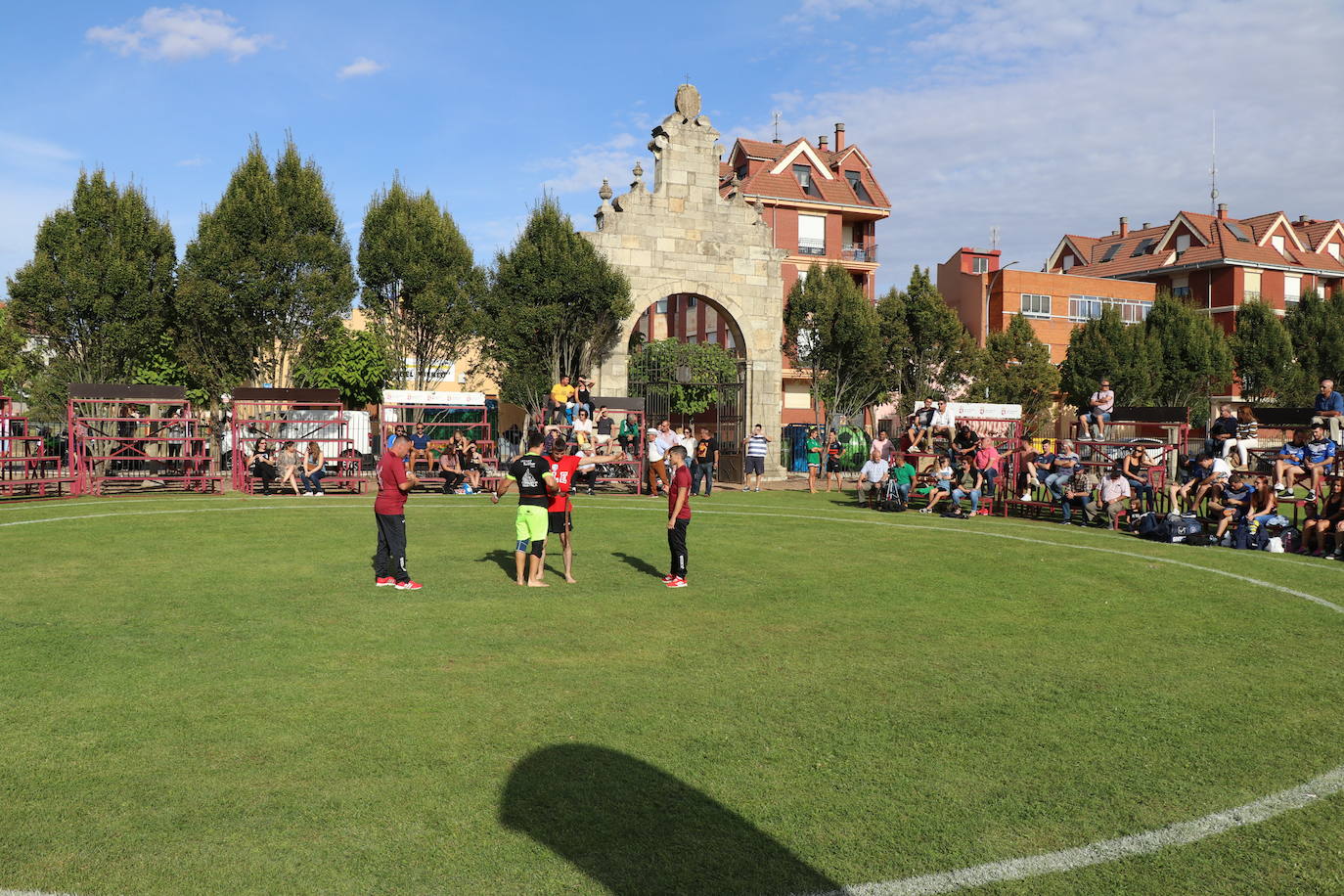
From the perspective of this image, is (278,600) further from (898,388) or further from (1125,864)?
(898,388)

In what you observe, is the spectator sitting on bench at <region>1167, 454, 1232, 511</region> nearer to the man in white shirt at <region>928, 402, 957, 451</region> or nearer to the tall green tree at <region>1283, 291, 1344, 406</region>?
the man in white shirt at <region>928, 402, 957, 451</region>

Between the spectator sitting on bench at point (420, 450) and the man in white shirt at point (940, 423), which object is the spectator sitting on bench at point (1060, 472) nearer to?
the man in white shirt at point (940, 423)

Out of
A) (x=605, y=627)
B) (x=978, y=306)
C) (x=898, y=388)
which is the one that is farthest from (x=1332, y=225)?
(x=605, y=627)

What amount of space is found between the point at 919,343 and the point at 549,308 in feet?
64.4

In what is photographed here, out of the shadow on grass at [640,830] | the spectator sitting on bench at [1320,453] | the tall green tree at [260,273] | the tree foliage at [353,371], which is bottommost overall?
the shadow on grass at [640,830]

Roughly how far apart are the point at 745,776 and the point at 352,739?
2357 millimetres

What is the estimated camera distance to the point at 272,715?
6.46 meters

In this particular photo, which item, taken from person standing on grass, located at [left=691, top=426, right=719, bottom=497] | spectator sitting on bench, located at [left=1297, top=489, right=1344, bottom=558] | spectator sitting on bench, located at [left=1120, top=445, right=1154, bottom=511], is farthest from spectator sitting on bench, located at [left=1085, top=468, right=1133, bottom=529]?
person standing on grass, located at [left=691, top=426, right=719, bottom=497]

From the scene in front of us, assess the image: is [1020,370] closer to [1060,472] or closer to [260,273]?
[1060,472]

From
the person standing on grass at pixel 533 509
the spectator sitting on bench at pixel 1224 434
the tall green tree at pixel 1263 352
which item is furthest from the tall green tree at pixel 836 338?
the person standing on grass at pixel 533 509

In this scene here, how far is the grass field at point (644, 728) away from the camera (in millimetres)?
4523

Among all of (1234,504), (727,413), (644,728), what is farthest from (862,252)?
(644,728)

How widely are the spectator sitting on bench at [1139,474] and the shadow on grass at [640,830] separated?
51.7 feet

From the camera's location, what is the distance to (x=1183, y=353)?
52.0 metres
